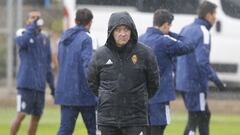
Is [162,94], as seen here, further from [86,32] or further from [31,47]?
[31,47]

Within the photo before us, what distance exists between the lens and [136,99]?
33.7 feet

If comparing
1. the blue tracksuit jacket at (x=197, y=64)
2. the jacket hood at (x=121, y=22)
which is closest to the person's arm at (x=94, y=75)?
the jacket hood at (x=121, y=22)

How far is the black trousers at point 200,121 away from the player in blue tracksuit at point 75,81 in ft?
5.61

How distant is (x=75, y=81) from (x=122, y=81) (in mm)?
2760

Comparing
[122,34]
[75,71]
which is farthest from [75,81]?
[122,34]

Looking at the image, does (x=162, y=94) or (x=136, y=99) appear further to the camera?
(x=162, y=94)

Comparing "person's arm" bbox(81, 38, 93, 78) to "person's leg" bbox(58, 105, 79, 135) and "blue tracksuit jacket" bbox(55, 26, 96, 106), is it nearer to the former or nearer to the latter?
"blue tracksuit jacket" bbox(55, 26, 96, 106)

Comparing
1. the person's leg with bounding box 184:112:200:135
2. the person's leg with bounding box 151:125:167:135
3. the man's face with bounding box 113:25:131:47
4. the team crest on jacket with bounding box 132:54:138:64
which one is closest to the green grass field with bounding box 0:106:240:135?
the person's leg with bounding box 184:112:200:135

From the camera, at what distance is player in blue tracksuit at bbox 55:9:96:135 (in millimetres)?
12898

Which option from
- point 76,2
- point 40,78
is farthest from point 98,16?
point 40,78

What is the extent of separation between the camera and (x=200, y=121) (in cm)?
1411

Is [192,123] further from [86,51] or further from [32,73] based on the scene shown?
[32,73]

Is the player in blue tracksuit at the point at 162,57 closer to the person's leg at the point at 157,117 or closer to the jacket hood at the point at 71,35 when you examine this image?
the person's leg at the point at 157,117

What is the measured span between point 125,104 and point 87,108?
279 centimetres
